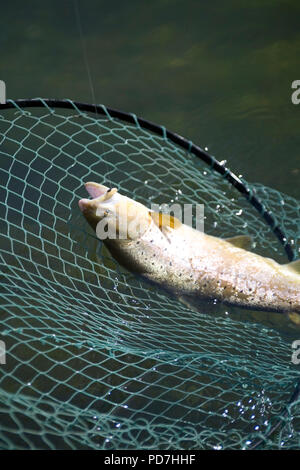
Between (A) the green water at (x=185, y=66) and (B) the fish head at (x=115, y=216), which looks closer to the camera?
(B) the fish head at (x=115, y=216)

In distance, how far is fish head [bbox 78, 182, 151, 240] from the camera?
12.5 feet

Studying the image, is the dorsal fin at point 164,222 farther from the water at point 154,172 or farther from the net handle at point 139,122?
the water at point 154,172

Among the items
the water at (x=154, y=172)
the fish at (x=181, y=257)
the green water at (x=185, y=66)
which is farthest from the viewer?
the green water at (x=185, y=66)

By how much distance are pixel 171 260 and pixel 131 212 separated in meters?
0.39

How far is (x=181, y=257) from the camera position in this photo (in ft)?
12.5

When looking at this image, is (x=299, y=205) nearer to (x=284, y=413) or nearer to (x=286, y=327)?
(x=286, y=327)

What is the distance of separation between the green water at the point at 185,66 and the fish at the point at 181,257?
2188 millimetres

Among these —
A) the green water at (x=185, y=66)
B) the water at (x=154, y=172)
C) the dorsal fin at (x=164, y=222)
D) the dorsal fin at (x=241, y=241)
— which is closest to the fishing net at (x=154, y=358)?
the water at (x=154, y=172)

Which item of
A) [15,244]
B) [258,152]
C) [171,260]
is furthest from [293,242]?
[15,244]

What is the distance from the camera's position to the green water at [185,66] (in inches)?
249

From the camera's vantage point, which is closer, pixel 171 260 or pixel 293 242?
pixel 171 260

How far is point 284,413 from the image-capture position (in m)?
3.70

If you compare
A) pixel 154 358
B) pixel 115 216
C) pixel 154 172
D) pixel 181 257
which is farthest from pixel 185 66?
pixel 154 358

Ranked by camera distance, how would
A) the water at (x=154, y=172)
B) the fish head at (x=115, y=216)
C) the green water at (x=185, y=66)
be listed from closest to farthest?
the fish head at (x=115, y=216) → the water at (x=154, y=172) → the green water at (x=185, y=66)
